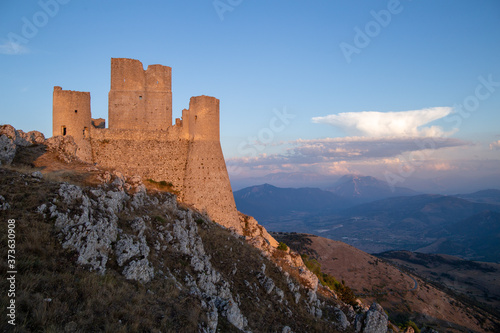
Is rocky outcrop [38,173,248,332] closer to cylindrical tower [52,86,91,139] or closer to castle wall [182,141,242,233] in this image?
castle wall [182,141,242,233]

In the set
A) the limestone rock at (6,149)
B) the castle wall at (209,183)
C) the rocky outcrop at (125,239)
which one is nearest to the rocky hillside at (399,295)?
the castle wall at (209,183)

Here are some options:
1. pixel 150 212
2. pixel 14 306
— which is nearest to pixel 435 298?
pixel 150 212

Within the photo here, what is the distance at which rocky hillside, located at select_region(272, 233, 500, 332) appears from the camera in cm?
3959

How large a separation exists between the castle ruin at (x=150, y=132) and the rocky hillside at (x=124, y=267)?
5.92 meters

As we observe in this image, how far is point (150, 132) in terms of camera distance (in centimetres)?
2614

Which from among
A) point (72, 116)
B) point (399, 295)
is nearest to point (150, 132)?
point (72, 116)

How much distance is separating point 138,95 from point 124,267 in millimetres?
19639

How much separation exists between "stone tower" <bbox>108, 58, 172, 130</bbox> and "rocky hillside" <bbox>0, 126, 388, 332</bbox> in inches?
A: 298

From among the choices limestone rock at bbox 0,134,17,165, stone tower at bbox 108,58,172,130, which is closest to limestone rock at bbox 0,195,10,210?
limestone rock at bbox 0,134,17,165

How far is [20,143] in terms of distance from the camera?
17641 mm

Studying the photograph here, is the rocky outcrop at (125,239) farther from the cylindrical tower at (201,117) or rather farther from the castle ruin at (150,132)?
the cylindrical tower at (201,117)

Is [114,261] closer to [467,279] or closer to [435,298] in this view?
[435,298]

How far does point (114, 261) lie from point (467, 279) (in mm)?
89463

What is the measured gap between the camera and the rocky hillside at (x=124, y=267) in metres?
7.05
